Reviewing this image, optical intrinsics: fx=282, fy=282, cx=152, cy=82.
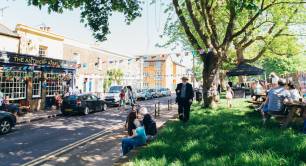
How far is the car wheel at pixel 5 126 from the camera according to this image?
1252cm

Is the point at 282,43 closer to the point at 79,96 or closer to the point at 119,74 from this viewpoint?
the point at 79,96

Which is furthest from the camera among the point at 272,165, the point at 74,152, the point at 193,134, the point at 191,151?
the point at 74,152

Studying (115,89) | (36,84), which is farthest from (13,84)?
(115,89)

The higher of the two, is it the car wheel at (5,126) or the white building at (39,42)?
the white building at (39,42)

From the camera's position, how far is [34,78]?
2370cm

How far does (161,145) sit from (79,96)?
14581 mm

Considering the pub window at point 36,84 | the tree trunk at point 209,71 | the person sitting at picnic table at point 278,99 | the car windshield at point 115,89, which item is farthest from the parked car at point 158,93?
the person sitting at picnic table at point 278,99

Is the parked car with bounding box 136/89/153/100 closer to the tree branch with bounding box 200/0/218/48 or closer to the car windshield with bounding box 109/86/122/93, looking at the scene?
the car windshield with bounding box 109/86/122/93

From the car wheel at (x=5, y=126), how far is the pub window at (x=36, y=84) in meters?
11.2

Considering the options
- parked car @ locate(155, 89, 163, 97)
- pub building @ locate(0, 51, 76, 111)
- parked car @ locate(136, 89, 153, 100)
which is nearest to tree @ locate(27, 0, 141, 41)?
pub building @ locate(0, 51, 76, 111)

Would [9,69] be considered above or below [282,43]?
below

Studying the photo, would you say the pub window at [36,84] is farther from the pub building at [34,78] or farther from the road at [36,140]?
the road at [36,140]

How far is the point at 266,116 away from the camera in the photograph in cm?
991

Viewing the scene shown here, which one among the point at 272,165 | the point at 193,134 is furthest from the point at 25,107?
the point at 272,165
